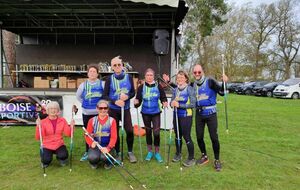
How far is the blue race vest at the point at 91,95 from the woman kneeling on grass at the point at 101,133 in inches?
11.8

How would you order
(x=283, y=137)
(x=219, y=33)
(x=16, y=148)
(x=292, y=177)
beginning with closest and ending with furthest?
(x=292, y=177), (x=16, y=148), (x=283, y=137), (x=219, y=33)

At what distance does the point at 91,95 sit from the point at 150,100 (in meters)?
0.89

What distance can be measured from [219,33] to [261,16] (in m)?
6.01

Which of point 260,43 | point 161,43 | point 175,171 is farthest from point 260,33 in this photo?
point 175,171

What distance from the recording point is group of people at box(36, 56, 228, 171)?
4523mm

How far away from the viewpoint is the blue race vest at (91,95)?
479 centimetres

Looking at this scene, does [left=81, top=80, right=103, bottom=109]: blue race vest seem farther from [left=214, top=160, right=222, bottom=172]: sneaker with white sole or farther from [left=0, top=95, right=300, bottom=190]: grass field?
[left=214, top=160, right=222, bottom=172]: sneaker with white sole

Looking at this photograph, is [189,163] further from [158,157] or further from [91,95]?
[91,95]

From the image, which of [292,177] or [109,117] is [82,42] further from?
[292,177]

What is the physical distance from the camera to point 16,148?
575cm

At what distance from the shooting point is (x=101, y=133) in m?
4.53

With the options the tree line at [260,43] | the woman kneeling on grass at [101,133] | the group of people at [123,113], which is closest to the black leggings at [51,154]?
the group of people at [123,113]

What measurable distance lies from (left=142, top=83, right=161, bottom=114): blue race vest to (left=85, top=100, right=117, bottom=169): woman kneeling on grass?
0.55 metres

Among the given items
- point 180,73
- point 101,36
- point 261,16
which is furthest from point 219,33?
point 180,73
